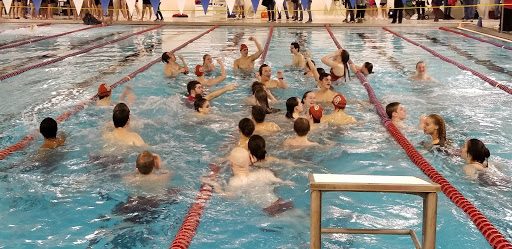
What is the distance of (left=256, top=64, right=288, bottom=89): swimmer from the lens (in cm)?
675

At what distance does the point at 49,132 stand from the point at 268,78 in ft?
10.2

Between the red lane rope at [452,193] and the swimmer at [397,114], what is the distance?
0.05m

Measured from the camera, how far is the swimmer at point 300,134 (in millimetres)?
4418

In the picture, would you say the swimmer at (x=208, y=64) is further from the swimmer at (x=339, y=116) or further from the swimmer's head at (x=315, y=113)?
the swimmer's head at (x=315, y=113)

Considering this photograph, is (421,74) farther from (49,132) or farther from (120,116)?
(49,132)

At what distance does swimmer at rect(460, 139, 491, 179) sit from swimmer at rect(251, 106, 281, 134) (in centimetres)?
176

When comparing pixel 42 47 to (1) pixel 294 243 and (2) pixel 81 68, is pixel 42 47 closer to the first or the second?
Answer: (2) pixel 81 68

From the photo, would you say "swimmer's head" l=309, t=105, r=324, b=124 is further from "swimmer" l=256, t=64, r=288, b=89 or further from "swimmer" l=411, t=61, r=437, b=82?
"swimmer" l=411, t=61, r=437, b=82

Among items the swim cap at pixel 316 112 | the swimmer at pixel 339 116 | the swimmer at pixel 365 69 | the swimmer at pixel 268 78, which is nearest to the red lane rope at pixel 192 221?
the swim cap at pixel 316 112

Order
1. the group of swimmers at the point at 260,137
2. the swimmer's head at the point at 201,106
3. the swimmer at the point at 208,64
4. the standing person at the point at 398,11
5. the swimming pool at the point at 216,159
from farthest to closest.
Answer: the standing person at the point at 398,11 < the swimmer at the point at 208,64 < the swimmer's head at the point at 201,106 < the group of swimmers at the point at 260,137 < the swimming pool at the point at 216,159

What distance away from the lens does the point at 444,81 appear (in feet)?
24.3

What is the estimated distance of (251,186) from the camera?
3.54 meters

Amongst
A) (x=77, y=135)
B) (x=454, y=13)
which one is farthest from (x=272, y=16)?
(x=77, y=135)

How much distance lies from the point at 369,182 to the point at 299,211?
66.1 inches
